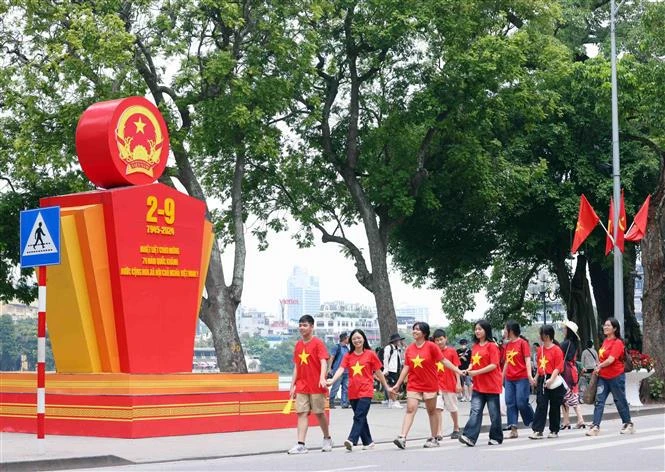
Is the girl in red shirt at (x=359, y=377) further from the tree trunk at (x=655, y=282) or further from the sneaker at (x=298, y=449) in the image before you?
the tree trunk at (x=655, y=282)

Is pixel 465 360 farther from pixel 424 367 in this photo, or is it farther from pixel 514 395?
pixel 424 367

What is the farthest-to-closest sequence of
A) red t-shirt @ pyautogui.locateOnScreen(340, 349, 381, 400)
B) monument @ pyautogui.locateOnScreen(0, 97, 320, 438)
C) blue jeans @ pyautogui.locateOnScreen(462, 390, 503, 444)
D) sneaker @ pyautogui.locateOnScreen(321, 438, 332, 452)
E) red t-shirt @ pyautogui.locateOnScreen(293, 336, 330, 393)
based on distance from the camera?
monument @ pyautogui.locateOnScreen(0, 97, 320, 438) < blue jeans @ pyautogui.locateOnScreen(462, 390, 503, 444) < sneaker @ pyautogui.locateOnScreen(321, 438, 332, 452) < red t-shirt @ pyautogui.locateOnScreen(340, 349, 381, 400) < red t-shirt @ pyautogui.locateOnScreen(293, 336, 330, 393)

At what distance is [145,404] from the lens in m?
18.6

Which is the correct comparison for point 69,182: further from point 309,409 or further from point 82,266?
point 309,409

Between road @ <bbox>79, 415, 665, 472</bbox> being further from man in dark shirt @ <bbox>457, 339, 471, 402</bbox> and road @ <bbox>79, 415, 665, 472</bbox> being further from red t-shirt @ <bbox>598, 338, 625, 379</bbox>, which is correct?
man in dark shirt @ <bbox>457, 339, 471, 402</bbox>

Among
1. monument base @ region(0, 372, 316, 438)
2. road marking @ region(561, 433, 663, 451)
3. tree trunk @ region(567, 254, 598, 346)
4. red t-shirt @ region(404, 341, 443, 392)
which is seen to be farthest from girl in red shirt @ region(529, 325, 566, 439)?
tree trunk @ region(567, 254, 598, 346)

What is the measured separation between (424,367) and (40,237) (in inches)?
212

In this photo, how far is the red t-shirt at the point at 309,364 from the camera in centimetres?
1612

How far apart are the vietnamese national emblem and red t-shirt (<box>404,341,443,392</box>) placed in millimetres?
6298

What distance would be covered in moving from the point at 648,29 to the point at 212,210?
1466 centimetres

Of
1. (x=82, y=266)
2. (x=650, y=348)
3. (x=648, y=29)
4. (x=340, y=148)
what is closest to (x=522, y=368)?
(x=82, y=266)

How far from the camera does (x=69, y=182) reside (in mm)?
31328

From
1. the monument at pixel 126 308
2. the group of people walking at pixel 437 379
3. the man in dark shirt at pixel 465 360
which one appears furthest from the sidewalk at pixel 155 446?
the man in dark shirt at pixel 465 360

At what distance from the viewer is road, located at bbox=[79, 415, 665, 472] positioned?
532 inches
